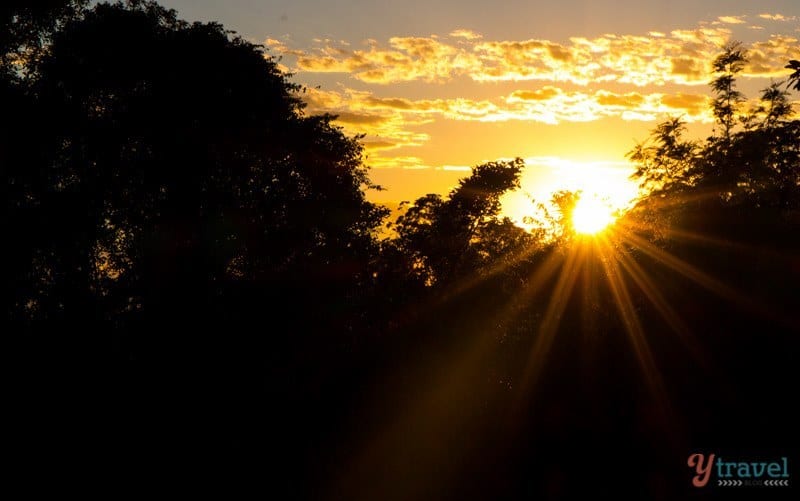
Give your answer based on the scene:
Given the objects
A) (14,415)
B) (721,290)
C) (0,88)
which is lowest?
(14,415)

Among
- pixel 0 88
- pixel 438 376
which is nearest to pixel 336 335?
pixel 438 376

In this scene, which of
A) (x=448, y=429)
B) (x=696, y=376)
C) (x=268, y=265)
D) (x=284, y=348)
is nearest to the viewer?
(x=448, y=429)

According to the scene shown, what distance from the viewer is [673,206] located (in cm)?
2442

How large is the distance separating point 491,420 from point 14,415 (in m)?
13.5

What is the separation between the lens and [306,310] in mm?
35906

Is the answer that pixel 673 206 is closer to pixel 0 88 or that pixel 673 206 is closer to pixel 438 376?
pixel 438 376

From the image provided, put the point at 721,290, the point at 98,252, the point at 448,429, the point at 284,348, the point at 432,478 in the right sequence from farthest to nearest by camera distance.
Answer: the point at 98,252 → the point at 284,348 → the point at 721,290 → the point at 448,429 → the point at 432,478

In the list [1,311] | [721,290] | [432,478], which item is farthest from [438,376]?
[1,311]

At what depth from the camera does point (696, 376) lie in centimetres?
1853

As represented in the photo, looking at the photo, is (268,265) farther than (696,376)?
Yes

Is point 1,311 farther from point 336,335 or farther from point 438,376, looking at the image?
point 438,376

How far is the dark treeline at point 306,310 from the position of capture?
15.8 meters

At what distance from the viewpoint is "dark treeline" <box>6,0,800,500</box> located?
1576 centimetres

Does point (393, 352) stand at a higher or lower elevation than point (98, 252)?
lower
